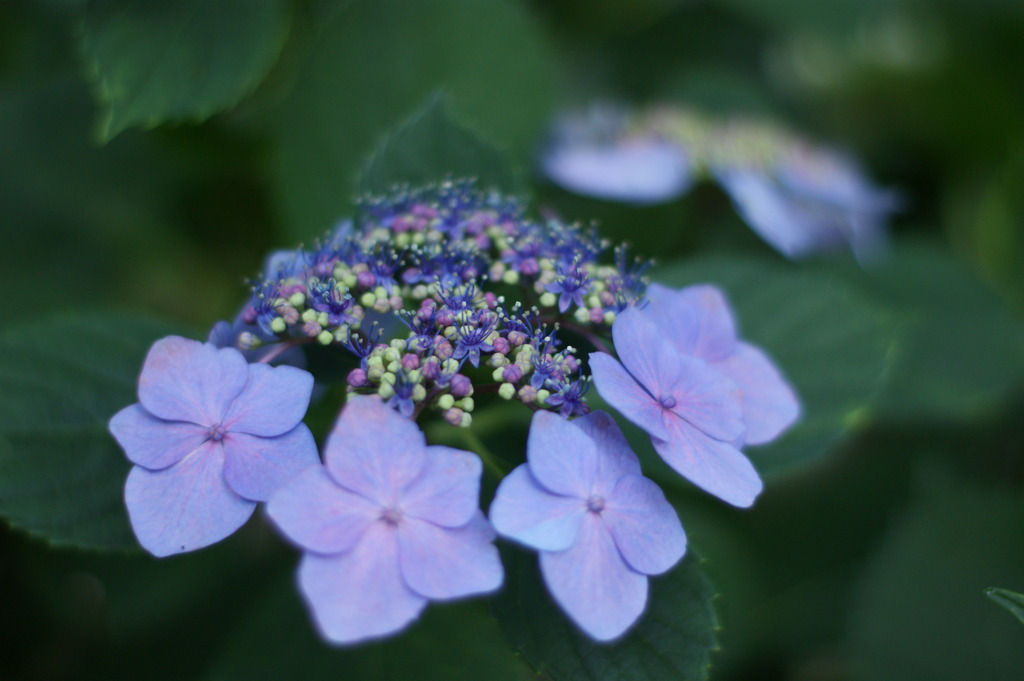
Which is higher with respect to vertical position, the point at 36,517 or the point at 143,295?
the point at 36,517

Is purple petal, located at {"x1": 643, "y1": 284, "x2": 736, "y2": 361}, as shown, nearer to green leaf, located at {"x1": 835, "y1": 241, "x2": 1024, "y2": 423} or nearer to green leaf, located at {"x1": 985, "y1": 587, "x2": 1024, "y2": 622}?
green leaf, located at {"x1": 985, "y1": 587, "x2": 1024, "y2": 622}

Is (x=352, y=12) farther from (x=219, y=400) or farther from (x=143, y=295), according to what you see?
(x=219, y=400)

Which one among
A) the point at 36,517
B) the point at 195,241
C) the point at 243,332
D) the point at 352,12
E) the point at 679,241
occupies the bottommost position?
the point at 195,241

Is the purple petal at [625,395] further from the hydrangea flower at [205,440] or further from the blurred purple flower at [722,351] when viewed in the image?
the hydrangea flower at [205,440]

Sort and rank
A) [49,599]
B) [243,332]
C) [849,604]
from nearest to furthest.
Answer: [243,332] → [49,599] → [849,604]

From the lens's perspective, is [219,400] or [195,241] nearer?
[219,400]

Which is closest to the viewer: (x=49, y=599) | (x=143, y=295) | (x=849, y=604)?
(x=49, y=599)

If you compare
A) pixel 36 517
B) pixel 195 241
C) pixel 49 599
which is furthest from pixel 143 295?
pixel 36 517
